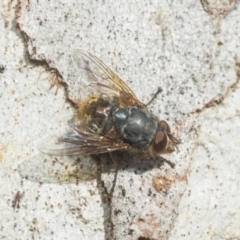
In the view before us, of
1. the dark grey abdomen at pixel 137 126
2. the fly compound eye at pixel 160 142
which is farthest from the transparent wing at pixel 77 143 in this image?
the fly compound eye at pixel 160 142

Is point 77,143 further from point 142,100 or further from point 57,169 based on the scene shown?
point 142,100

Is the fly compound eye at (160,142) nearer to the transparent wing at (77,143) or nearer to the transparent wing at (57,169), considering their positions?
the transparent wing at (77,143)

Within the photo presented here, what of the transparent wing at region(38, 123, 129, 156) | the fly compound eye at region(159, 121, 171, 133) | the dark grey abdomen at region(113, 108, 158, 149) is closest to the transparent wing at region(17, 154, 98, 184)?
the transparent wing at region(38, 123, 129, 156)

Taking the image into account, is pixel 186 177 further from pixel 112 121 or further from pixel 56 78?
pixel 56 78

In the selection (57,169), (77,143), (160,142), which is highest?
(160,142)

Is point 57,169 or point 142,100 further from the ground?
point 142,100

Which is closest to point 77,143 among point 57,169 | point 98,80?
point 57,169

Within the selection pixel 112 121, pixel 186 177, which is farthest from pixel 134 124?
pixel 186 177
